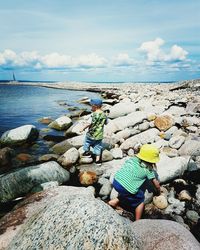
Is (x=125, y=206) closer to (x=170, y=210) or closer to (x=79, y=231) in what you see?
(x=170, y=210)

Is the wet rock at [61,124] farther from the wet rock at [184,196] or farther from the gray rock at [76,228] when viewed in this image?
the gray rock at [76,228]

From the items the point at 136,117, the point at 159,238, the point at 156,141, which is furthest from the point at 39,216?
the point at 136,117

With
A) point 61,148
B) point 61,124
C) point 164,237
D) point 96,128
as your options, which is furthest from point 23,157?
point 164,237

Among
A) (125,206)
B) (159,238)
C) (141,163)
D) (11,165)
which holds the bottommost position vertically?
(11,165)

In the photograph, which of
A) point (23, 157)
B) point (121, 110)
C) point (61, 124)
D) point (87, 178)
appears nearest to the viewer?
point (87, 178)

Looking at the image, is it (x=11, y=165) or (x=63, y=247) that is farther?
(x=11, y=165)

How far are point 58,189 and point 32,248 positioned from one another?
2.65 m

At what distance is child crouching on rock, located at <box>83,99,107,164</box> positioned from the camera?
7.93 meters

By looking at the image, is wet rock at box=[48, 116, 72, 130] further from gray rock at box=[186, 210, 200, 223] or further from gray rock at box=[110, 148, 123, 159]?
gray rock at box=[186, 210, 200, 223]

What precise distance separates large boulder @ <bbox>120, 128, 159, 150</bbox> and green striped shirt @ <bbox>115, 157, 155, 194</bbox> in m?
4.33

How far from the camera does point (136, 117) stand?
37.7 feet

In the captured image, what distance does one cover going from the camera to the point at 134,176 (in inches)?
204

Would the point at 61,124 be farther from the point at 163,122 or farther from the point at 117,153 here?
the point at 117,153

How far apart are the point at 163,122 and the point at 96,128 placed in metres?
3.61
